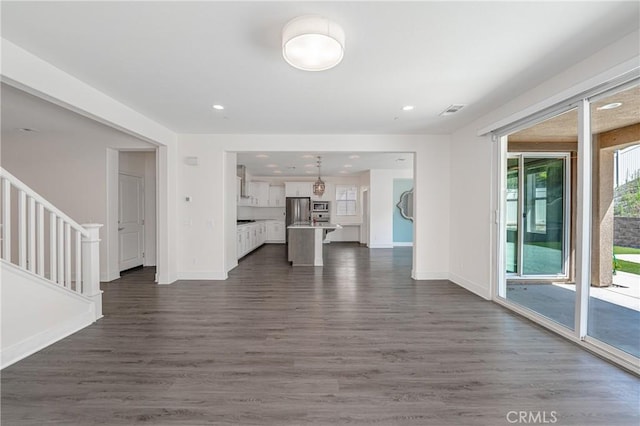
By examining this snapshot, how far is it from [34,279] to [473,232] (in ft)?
17.5

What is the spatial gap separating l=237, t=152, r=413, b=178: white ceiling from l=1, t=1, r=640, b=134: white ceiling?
2893 millimetres

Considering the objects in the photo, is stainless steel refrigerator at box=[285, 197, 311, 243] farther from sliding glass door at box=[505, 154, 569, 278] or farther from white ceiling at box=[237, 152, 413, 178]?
sliding glass door at box=[505, 154, 569, 278]

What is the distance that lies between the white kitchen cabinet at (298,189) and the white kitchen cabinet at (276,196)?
1.19 feet

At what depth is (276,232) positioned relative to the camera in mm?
10398

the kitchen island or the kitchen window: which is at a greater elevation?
the kitchen window

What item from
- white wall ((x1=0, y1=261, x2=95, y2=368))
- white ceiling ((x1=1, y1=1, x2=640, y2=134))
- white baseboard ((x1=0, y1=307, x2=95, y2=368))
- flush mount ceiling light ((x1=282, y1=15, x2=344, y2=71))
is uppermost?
white ceiling ((x1=1, y1=1, x2=640, y2=134))

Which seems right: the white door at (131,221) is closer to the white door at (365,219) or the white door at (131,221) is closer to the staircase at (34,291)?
the staircase at (34,291)

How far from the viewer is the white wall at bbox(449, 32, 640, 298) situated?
2289mm

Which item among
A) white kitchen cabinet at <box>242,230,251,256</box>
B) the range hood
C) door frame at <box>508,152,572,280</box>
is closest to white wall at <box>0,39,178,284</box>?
white kitchen cabinet at <box>242,230,251,256</box>

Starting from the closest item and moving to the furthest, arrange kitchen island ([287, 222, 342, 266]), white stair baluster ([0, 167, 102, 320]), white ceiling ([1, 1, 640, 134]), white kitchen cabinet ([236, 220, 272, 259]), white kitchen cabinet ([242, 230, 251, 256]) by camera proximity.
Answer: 1. white ceiling ([1, 1, 640, 134])
2. white stair baluster ([0, 167, 102, 320])
3. kitchen island ([287, 222, 342, 266])
4. white kitchen cabinet ([236, 220, 272, 259])
5. white kitchen cabinet ([242, 230, 251, 256])

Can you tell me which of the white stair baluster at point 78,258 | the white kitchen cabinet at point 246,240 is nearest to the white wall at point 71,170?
the white stair baluster at point 78,258

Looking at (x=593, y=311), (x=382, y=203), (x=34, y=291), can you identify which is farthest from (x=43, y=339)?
(x=382, y=203)

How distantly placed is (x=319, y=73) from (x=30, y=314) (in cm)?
345

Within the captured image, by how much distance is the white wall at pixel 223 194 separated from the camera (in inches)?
197
